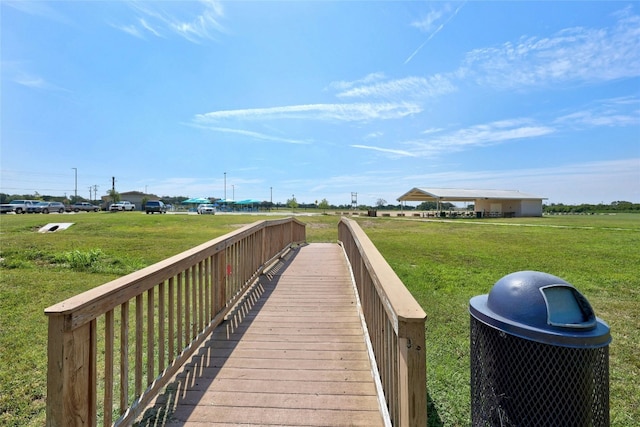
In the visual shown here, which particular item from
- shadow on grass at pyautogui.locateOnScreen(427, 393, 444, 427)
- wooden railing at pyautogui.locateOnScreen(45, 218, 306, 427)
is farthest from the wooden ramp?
shadow on grass at pyautogui.locateOnScreen(427, 393, 444, 427)

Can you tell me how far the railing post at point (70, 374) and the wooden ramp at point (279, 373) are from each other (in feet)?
2.10

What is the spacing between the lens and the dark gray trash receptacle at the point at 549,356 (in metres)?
1.40

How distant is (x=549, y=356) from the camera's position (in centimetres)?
141

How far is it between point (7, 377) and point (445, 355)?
4343 mm

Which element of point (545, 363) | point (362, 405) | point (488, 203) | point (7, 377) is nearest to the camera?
point (545, 363)

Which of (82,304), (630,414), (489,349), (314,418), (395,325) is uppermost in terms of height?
(82,304)

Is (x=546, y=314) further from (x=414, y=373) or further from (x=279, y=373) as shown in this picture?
(x=279, y=373)

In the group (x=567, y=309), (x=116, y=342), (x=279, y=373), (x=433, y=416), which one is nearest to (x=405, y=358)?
(x=567, y=309)

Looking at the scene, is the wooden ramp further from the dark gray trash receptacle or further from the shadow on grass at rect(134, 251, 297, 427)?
the dark gray trash receptacle

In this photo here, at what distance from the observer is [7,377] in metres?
2.93

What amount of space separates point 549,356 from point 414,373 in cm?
60

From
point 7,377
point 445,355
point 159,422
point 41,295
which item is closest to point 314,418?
point 159,422

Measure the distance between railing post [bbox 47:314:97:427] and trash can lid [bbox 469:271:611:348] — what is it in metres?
2.09

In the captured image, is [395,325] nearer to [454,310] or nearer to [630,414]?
[630,414]
